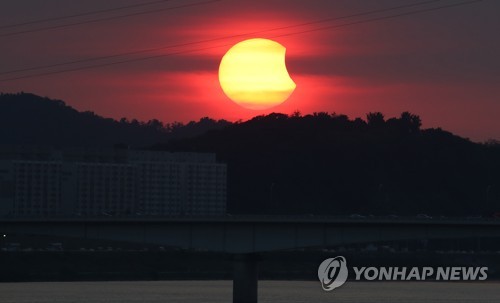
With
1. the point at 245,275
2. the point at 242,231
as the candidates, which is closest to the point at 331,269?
the point at 245,275

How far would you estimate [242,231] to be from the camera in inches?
4695

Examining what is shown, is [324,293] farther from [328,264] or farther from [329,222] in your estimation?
[329,222]

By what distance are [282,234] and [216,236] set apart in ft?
17.4

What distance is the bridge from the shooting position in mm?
115938

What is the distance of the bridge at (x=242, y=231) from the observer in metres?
116

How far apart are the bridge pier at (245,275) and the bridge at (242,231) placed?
15cm

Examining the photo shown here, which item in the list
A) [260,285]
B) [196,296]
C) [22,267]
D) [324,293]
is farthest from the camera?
[22,267]

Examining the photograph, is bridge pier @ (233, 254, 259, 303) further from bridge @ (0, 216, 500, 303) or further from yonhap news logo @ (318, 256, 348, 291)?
yonhap news logo @ (318, 256, 348, 291)

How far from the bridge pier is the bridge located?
154 mm

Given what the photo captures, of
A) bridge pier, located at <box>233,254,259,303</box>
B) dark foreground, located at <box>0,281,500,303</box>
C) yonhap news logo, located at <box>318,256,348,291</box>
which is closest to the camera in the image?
yonhap news logo, located at <box>318,256,348,291</box>

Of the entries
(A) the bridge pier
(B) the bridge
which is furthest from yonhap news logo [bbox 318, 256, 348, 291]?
(A) the bridge pier

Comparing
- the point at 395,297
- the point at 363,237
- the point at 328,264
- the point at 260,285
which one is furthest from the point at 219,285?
the point at 363,237

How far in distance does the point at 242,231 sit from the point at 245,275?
411cm

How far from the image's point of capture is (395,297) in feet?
491
